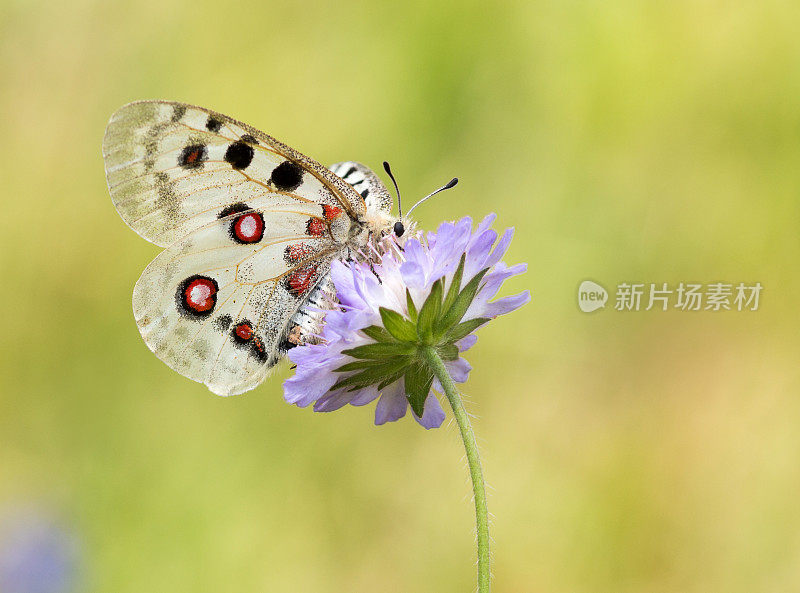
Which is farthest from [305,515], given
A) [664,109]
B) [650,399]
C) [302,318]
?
[664,109]

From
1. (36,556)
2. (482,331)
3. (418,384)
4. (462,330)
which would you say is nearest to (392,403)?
(418,384)

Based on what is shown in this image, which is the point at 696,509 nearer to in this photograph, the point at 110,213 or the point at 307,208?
the point at 307,208

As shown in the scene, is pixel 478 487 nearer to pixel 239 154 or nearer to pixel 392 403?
pixel 392 403

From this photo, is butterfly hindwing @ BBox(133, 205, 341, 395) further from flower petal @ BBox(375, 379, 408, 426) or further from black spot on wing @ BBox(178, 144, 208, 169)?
flower petal @ BBox(375, 379, 408, 426)

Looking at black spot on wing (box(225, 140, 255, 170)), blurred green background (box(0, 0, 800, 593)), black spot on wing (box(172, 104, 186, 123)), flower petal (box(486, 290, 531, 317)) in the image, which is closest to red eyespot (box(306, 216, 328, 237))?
black spot on wing (box(225, 140, 255, 170))

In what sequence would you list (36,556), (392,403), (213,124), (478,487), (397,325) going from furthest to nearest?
(36,556), (213,124), (392,403), (397,325), (478,487)

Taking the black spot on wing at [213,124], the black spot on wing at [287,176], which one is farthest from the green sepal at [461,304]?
the black spot on wing at [213,124]
